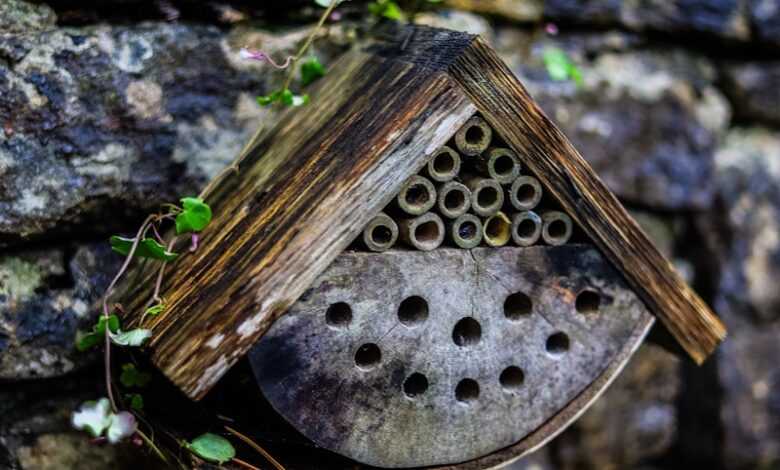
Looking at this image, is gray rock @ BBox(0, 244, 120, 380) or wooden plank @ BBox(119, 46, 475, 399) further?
gray rock @ BBox(0, 244, 120, 380)

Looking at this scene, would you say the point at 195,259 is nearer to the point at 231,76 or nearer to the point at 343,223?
the point at 343,223

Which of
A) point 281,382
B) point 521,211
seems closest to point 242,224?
point 281,382

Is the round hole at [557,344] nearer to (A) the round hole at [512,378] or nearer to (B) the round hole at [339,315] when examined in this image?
(A) the round hole at [512,378]

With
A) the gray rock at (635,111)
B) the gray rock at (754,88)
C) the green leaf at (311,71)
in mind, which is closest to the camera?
the green leaf at (311,71)

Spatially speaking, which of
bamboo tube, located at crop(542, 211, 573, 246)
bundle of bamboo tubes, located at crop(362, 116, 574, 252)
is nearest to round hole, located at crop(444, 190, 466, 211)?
bundle of bamboo tubes, located at crop(362, 116, 574, 252)

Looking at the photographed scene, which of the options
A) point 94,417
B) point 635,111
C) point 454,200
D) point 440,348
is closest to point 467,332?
point 440,348

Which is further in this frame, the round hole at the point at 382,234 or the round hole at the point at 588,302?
the round hole at the point at 588,302

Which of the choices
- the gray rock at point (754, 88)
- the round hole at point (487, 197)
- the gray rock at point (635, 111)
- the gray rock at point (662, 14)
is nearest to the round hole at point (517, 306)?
the round hole at point (487, 197)

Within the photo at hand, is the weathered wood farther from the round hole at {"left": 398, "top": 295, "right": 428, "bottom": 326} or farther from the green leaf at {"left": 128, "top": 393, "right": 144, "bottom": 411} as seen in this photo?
the green leaf at {"left": 128, "top": 393, "right": 144, "bottom": 411}
